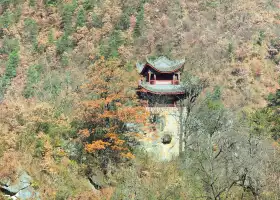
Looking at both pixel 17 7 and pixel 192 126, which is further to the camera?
pixel 17 7

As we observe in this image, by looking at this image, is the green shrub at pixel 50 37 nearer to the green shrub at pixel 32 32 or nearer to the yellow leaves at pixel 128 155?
the green shrub at pixel 32 32

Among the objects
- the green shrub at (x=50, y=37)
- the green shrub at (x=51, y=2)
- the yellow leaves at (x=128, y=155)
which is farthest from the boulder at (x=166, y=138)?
the green shrub at (x=51, y=2)

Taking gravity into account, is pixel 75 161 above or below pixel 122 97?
below

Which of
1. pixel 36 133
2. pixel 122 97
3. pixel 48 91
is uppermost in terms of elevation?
pixel 122 97

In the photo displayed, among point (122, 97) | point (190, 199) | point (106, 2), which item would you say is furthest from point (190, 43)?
point (190, 199)

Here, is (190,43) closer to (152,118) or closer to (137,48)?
(137,48)

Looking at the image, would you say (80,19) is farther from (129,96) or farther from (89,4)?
(129,96)

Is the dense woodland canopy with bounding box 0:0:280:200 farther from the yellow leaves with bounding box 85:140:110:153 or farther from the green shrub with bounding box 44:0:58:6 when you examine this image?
the green shrub with bounding box 44:0:58:6

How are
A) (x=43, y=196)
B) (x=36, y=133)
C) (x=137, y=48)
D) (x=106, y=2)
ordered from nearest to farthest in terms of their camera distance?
(x=43, y=196)
(x=36, y=133)
(x=137, y=48)
(x=106, y=2)
